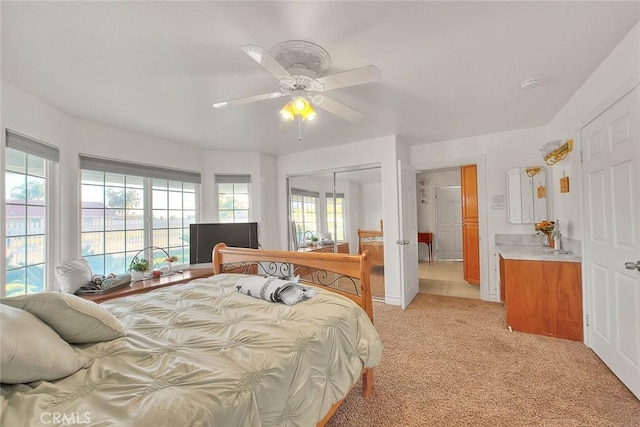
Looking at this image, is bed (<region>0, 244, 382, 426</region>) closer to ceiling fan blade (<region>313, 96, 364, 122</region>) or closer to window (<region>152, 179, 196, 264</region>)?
ceiling fan blade (<region>313, 96, 364, 122</region>)

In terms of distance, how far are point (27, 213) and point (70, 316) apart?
Result: 7.09 feet

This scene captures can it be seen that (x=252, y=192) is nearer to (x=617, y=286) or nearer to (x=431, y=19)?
(x=431, y=19)

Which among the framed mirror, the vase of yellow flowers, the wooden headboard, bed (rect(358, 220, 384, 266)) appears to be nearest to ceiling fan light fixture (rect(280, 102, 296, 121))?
the wooden headboard

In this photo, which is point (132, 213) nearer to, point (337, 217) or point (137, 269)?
point (137, 269)

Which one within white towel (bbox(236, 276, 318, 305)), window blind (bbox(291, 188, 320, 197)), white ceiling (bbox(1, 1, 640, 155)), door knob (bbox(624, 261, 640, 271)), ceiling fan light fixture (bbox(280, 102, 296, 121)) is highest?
white ceiling (bbox(1, 1, 640, 155))

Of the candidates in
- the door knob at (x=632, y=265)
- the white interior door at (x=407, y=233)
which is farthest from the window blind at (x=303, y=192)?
the door knob at (x=632, y=265)

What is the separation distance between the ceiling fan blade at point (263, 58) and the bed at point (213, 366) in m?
1.29

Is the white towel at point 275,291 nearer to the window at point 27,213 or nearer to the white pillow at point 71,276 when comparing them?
the white pillow at point 71,276

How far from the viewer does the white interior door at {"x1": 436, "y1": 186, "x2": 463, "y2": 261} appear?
6562mm

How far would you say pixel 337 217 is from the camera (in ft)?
14.2

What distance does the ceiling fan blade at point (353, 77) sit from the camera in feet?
4.89

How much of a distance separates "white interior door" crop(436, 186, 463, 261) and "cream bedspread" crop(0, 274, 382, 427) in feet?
18.5

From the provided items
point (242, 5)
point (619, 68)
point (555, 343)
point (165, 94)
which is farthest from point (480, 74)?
point (165, 94)

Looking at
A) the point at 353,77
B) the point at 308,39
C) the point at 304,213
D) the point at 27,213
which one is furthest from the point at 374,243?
the point at 27,213
